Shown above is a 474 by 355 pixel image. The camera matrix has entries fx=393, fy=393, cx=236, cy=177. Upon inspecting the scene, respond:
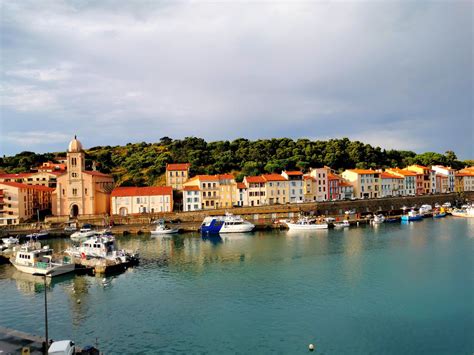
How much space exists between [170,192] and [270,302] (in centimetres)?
4102

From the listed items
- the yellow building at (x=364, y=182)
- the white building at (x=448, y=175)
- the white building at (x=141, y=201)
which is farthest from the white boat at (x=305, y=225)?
the white building at (x=448, y=175)

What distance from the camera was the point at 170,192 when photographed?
60938 mm

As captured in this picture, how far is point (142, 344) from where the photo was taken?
1714 centimetres

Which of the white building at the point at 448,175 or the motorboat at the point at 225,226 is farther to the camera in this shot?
the white building at the point at 448,175

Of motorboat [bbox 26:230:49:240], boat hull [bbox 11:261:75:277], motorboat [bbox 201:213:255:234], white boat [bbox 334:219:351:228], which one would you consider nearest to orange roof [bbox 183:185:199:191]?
motorboat [bbox 201:213:255:234]

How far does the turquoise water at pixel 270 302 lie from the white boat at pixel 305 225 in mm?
13496

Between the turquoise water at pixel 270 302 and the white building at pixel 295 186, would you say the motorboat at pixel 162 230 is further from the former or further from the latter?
the white building at pixel 295 186

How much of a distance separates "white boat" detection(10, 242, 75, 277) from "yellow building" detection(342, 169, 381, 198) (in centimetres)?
5266

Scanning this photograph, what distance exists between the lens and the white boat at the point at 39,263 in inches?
1158

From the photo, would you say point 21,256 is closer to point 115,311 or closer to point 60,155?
point 115,311

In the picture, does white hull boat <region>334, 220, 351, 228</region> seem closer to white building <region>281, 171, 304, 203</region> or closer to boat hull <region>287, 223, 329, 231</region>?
boat hull <region>287, 223, 329, 231</region>

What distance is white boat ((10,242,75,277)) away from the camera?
96.5 feet

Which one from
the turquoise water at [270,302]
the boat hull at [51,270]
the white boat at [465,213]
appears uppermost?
the white boat at [465,213]

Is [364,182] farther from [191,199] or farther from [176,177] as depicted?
[176,177]
